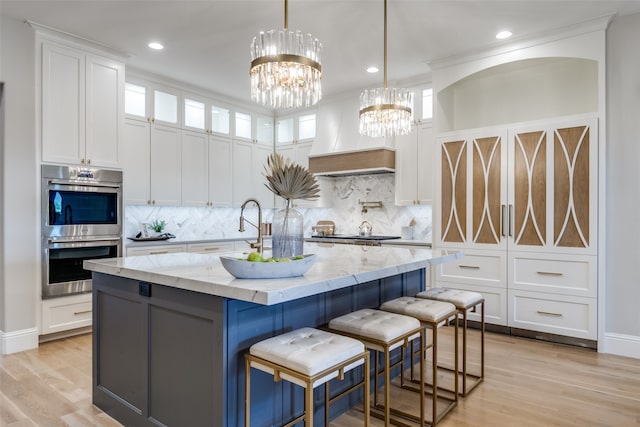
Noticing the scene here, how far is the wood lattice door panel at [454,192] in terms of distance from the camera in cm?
425

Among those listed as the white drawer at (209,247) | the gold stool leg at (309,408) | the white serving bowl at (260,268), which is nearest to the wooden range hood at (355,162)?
the white drawer at (209,247)

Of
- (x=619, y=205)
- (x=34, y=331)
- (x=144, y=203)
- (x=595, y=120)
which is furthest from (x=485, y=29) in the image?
(x=34, y=331)

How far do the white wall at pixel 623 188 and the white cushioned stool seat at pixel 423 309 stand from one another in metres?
2.00

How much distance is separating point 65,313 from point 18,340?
414mm

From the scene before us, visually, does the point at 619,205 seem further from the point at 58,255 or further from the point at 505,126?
the point at 58,255

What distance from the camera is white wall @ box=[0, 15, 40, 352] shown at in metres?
3.46

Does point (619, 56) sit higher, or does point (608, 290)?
point (619, 56)

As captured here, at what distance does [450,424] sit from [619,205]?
2592 millimetres

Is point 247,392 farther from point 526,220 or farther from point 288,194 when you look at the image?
point 526,220

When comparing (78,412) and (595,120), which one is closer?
(78,412)

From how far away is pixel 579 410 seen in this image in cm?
243

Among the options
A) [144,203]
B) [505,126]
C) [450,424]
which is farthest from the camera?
[144,203]

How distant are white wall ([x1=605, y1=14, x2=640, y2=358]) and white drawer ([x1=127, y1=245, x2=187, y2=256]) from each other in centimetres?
453

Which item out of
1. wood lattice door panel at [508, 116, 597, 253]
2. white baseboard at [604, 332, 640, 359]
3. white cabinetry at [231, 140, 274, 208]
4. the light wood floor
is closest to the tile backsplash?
white cabinetry at [231, 140, 274, 208]
